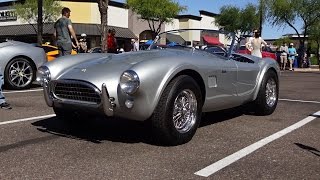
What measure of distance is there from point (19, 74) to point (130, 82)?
18.9 feet

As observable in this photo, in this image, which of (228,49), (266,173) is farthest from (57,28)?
(266,173)

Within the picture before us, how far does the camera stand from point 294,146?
4383 millimetres

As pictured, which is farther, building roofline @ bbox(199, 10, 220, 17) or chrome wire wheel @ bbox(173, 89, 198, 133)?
building roofline @ bbox(199, 10, 220, 17)

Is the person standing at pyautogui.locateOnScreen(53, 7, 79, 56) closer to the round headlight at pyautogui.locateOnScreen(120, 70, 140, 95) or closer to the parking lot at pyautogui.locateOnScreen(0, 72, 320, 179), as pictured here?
the parking lot at pyautogui.locateOnScreen(0, 72, 320, 179)

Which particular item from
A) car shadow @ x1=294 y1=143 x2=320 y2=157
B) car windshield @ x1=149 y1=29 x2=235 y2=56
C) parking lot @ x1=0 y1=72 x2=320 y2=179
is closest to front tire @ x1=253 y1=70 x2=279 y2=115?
parking lot @ x1=0 y1=72 x2=320 y2=179

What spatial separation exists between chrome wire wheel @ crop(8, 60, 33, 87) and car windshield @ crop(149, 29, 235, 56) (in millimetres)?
3889

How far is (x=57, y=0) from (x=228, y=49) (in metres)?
32.5

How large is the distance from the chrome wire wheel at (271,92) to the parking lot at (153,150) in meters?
0.33

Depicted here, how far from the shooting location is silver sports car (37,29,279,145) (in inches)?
156

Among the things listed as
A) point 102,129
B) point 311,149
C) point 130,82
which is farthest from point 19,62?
point 311,149

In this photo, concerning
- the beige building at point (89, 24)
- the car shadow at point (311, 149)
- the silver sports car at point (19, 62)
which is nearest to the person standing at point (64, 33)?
Result: the silver sports car at point (19, 62)

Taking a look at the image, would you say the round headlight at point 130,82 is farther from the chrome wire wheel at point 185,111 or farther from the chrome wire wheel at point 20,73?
the chrome wire wheel at point 20,73

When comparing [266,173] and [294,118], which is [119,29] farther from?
[266,173]

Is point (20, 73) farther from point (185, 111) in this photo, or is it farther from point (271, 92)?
point (185, 111)
